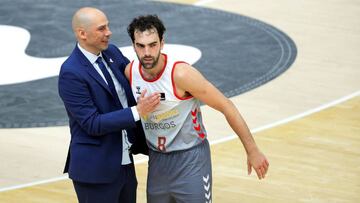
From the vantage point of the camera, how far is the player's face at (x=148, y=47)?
197 inches

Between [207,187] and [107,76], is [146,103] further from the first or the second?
[207,187]

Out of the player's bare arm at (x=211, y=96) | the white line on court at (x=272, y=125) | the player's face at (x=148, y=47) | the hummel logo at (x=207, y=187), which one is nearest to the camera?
the player's face at (x=148, y=47)

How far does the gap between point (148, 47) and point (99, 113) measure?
51cm

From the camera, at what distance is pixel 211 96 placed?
5.16m

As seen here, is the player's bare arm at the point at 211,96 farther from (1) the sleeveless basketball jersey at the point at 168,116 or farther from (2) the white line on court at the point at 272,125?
(2) the white line on court at the point at 272,125

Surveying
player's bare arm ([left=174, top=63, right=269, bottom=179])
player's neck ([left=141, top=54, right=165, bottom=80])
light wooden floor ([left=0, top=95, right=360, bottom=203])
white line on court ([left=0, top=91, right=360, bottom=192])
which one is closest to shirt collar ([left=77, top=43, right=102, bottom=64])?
player's neck ([left=141, top=54, right=165, bottom=80])

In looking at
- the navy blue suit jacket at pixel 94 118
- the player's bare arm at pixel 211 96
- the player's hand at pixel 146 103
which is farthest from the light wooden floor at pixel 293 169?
the player's hand at pixel 146 103

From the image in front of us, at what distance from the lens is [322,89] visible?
968 centimetres

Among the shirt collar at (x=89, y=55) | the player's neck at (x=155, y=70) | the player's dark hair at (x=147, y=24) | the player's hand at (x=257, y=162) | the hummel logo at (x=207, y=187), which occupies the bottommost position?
the hummel logo at (x=207, y=187)

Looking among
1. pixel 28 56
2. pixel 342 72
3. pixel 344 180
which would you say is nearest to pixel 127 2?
pixel 28 56

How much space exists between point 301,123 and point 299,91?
0.97 metres

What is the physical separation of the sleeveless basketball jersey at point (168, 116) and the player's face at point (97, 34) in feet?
0.75

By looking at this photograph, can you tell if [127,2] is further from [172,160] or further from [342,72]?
[172,160]

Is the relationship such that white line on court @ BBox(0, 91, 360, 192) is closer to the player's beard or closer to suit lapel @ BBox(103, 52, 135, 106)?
suit lapel @ BBox(103, 52, 135, 106)
